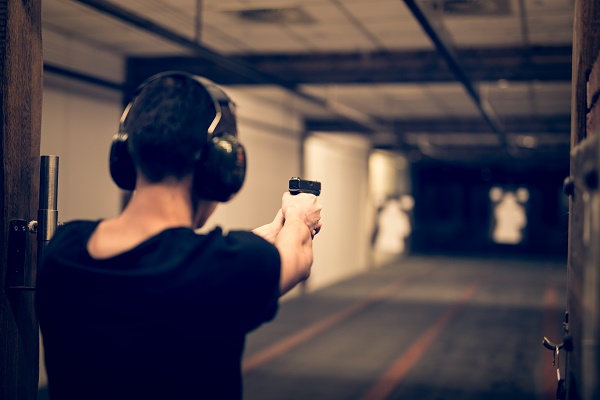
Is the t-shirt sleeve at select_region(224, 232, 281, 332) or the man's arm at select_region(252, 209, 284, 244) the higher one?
the man's arm at select_region(252, 209, 284, 244)

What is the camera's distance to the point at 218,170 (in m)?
1.26

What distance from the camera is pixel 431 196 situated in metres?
22.5

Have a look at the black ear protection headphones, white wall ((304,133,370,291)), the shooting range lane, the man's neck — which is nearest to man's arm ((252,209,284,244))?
the black ear protection headphones

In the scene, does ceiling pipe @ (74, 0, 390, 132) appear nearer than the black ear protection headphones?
No

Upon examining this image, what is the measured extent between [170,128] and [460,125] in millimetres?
10159

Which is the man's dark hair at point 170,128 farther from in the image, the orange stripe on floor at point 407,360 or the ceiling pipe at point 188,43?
the orange stripe on floor at point 407,360

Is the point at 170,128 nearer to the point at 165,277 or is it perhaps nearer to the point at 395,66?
the point at 165,277

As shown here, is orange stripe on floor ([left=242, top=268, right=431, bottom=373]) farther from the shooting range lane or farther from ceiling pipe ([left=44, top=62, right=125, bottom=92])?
ceiling pipe ([left=44, top=62, right=125, bottom=92])

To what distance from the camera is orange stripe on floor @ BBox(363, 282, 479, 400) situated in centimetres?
531

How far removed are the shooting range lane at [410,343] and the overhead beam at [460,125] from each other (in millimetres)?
2671

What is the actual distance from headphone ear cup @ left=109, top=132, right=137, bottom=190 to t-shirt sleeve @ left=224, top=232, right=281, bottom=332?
0.33 meters

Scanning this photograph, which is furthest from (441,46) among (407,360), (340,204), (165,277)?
(340,204)

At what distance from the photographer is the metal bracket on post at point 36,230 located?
177 centimetres

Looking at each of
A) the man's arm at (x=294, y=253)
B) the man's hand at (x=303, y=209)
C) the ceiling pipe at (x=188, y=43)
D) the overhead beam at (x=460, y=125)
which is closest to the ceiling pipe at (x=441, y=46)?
the ceiling pipe at (x=188, y=43)
